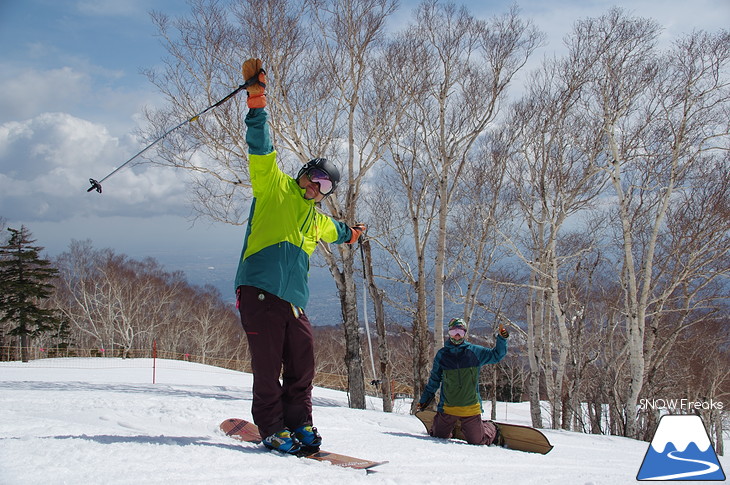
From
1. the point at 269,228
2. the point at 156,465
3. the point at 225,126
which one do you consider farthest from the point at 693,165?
the point at 156,465

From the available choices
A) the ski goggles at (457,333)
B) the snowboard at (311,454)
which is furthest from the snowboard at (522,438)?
the snowboard at (311,454)

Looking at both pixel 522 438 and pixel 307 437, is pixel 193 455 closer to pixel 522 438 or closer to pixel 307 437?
pixel 307 437

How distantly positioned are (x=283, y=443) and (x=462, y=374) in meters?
2.48

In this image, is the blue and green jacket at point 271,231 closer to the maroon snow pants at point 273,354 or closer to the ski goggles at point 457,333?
the maroon snow pants at point 273,354

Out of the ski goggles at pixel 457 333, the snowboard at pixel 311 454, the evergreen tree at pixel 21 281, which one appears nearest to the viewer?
the snowboard at pixel 311 454

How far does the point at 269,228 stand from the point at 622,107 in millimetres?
9859

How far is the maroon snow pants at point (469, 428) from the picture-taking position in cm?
450

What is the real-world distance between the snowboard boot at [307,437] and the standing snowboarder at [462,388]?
2234mm

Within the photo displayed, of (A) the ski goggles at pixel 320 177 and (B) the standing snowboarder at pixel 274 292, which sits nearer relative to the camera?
(B) the standing snowboarder at pixel 274 292

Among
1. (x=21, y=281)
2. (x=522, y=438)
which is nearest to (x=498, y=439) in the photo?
(x=522, y=438)

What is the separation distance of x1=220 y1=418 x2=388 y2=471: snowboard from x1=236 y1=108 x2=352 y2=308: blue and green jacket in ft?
2.94

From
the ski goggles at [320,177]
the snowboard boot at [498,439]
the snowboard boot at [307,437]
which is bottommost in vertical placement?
the snowboard boot at [498,439]

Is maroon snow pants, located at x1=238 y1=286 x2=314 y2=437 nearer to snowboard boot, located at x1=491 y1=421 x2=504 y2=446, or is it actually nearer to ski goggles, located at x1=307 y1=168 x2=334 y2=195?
ski goggles, located at x1=307 y1=168 x2=334 y2=195

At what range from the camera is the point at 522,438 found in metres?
4.57
